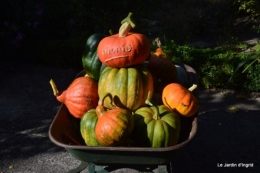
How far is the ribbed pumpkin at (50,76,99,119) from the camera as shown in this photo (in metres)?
2.20

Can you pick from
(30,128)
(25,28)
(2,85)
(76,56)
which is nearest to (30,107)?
(30,128)

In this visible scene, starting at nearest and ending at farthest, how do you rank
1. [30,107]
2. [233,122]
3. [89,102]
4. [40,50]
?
1. [89,102]
2. [233,122]
3. [30,107]
4. [40,50]

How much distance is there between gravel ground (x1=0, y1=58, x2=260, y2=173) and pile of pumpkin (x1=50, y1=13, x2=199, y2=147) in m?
1.41

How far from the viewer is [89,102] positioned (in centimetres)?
221

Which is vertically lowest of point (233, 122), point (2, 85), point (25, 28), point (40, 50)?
point (233, 122)

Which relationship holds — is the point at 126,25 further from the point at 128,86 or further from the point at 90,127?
the point at 90,127

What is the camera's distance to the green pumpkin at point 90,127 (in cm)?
201

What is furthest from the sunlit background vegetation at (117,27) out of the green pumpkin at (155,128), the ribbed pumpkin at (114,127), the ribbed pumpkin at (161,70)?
the ribbed pumpkin at (114,127)

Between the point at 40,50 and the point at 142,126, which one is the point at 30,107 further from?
the point at 142,126

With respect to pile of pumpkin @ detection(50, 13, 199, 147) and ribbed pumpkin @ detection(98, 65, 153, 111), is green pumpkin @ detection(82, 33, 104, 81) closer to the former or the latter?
pile of pumpkin @ detection(50, 13, 199, 147)

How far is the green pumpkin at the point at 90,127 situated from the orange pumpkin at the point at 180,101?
47 centimetres

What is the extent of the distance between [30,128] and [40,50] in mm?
2001

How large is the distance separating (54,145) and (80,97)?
1.86m

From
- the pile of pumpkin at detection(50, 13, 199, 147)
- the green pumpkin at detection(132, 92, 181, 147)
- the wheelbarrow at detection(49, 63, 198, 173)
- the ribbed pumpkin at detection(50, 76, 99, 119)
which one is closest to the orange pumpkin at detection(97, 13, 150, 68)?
the pile of pumpkin at detection(50, 13, 199, 147)
